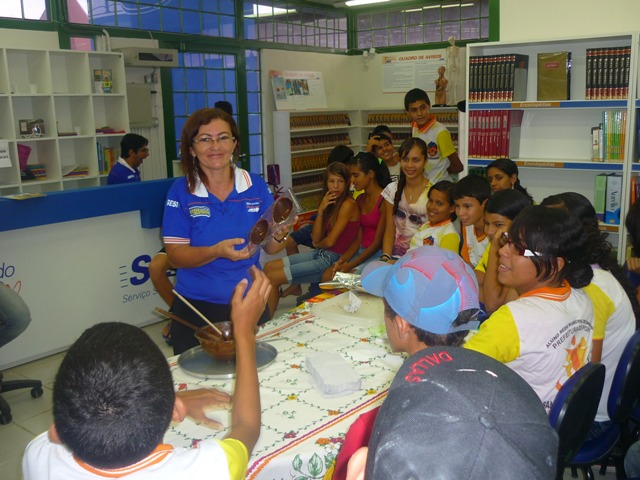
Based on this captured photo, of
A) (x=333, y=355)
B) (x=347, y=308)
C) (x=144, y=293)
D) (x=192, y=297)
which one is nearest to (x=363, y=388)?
(x=333, y=355)

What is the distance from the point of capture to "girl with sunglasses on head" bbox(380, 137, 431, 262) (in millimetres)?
3981

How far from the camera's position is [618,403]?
215 centimetres

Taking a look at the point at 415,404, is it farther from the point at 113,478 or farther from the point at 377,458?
the point at 113,478

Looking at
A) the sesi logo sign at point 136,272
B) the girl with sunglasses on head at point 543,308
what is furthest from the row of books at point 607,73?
the sesi logo sign at point 136,272

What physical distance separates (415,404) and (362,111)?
31.2 ft

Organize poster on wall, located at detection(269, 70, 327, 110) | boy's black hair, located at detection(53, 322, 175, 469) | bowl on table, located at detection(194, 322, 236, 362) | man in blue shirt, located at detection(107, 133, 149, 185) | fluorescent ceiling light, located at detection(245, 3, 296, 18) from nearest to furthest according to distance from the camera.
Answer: boy's black hair, located at detection(53, 322, 175, 469) → bowl on table, located at detection(194, 322, 236, 362) → man in blue shirt, located at detection(107, 133, 149, 185) → fluorescent ceiling light, located at detection(245, 3, 296, 18) → poster on wall, located at detection(269, 70, 327, 110)

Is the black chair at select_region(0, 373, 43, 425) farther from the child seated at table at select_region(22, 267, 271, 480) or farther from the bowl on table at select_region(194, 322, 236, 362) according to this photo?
the child seated at table at select_region(22, 267, 271, 480)

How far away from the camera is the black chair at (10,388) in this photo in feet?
11.3

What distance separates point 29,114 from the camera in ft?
20.4

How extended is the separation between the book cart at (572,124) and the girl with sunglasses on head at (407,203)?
2.96 feet

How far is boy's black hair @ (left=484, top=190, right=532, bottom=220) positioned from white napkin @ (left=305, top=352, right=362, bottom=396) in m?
1.25

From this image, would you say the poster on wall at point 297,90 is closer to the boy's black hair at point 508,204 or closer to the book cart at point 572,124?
the book cart at point 572,124

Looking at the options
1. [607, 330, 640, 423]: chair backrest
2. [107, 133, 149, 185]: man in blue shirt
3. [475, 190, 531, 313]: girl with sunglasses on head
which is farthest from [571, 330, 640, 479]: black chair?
[107, 133, 149, 185]: man in blue shirt

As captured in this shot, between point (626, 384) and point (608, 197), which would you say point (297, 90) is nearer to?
point (608, 197)
